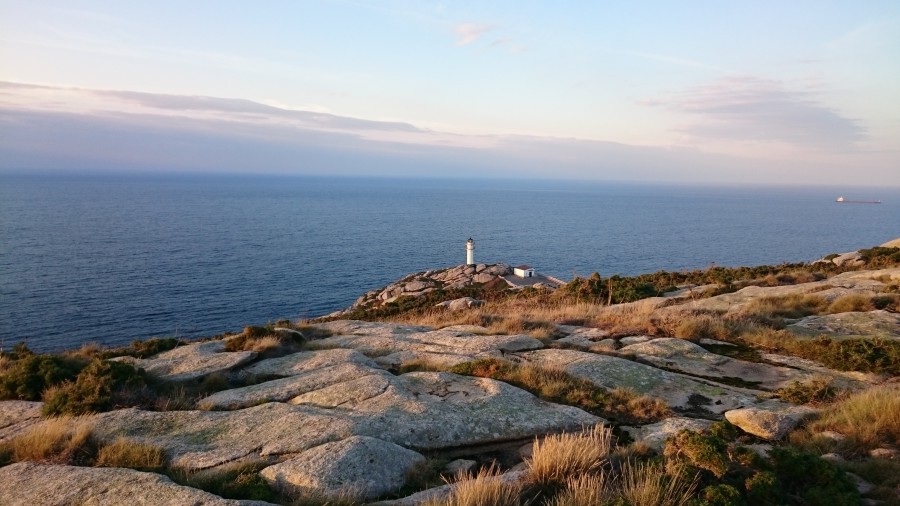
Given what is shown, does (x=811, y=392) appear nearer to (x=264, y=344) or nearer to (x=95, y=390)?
(x=264, y=344)

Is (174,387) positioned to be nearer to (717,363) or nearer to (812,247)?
(717,363)

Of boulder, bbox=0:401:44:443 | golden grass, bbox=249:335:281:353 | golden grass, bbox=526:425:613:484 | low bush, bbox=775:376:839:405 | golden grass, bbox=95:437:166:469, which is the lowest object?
boulder, bbox=0:401:44:443

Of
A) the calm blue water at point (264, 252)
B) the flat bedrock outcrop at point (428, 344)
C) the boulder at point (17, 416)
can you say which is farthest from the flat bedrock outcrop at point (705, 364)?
the calm blue water at point (264, 252)

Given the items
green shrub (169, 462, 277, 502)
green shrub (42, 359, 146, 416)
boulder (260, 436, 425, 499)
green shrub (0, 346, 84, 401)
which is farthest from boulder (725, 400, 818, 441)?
green shrub (0, 346, 84, 401)

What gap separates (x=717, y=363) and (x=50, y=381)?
46.3 ft

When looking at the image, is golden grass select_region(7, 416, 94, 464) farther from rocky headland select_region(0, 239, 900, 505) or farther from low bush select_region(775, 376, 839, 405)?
low bush select_region(775, 376, 839, 405)

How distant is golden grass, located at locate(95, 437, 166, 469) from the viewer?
22.6 feet

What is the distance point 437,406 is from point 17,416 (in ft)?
25.4

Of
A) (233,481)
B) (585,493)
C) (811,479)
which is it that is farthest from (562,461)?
(233,481)

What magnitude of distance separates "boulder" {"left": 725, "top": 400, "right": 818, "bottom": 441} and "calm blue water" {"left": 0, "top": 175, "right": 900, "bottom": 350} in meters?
A: 46.9

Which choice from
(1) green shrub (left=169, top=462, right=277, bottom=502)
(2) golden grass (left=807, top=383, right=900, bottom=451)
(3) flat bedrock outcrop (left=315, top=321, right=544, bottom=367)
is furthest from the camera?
(3) flat bedrock outcrop (left=315, top=321, right=544, bottom=367)

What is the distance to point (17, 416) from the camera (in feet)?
31.2

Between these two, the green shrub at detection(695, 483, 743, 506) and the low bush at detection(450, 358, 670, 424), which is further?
the low bush at detection(450, 358, 670, 424)

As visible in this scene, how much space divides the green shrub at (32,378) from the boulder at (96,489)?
190 inches
